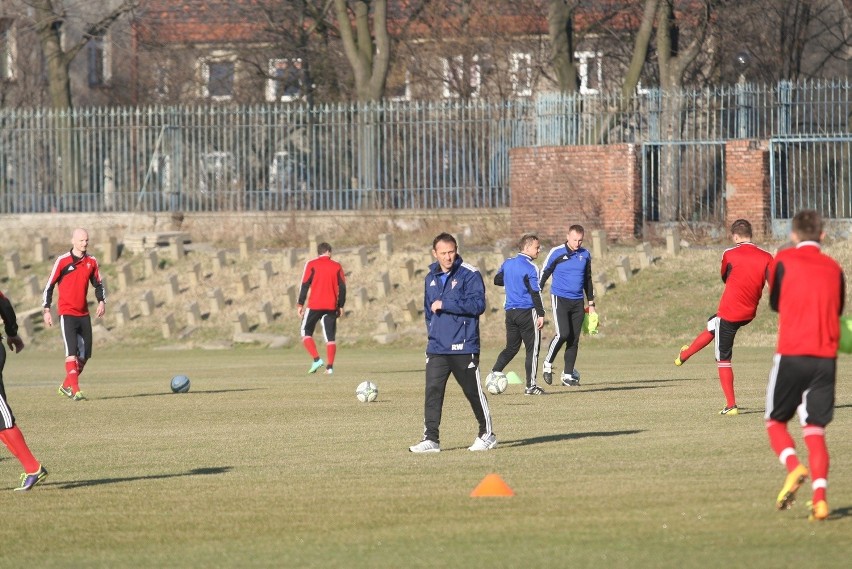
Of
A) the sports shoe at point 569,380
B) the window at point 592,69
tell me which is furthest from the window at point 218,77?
the sports shoe at point 569,380

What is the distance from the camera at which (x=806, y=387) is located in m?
8.95

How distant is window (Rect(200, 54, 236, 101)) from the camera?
48.2 metres

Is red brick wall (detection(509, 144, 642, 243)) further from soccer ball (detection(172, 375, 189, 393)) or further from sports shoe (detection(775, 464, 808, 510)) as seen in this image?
sports shoe (detection(775, 464, 808, 510))

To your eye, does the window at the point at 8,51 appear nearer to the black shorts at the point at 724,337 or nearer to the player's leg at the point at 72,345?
the player's leg at the point at 72,345

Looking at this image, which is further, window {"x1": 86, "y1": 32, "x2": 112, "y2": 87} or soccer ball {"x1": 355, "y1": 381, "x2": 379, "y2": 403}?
window {"x1": 86, "y1": 32, "x2": 112, "y2": 87}

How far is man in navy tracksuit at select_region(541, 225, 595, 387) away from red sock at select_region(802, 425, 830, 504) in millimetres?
10500

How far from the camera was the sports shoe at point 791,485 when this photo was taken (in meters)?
8.66

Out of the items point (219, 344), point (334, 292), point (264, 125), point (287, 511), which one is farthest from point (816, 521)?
point (264, 125)

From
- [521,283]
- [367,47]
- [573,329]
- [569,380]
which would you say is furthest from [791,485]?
[367,47]

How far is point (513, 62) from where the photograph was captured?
1754 inches

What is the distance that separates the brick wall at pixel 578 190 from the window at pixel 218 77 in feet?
51.5

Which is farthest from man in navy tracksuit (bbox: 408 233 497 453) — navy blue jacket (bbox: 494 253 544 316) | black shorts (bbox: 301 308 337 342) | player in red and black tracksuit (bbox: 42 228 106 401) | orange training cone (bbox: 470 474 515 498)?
black shorts (bbox: 301 308 337 342)

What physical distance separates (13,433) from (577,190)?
939 inches

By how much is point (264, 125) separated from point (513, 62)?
10522mm
